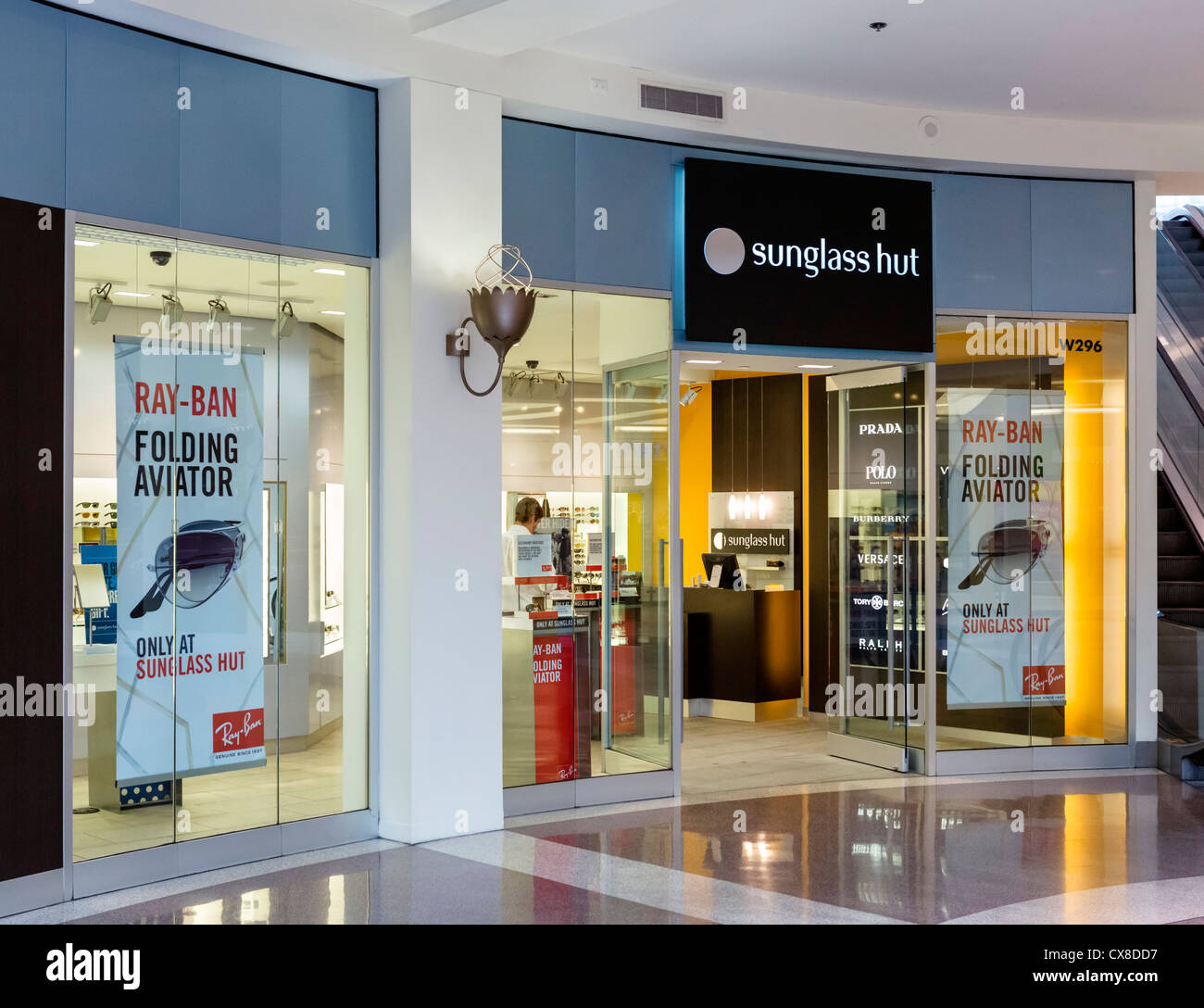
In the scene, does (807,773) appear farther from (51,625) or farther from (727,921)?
(51,625)

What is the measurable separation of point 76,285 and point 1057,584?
6.30 meters

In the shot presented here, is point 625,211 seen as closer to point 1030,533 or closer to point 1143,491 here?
point 1030,533

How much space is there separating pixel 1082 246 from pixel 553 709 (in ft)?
15.8

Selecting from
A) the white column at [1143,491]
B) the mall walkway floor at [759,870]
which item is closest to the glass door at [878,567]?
the mall walkway floor at [759,870]

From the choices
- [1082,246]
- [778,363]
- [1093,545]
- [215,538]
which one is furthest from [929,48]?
[215,538]

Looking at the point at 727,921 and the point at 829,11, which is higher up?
the point at 829,11

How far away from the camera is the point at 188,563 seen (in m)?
5.46

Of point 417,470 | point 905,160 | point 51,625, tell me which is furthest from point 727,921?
point 905,160

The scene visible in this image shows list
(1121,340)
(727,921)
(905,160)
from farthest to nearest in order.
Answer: (1121,340) < (905,160) < (727,921)

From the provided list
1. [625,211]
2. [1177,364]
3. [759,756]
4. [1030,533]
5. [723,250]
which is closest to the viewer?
[625,211]

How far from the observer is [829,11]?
5.99 metres

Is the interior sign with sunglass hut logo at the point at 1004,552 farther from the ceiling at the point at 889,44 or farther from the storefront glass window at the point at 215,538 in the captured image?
the storefront glass window at the point at 215,538

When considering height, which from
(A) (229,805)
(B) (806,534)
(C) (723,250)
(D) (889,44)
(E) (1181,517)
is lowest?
(A) (229,805)

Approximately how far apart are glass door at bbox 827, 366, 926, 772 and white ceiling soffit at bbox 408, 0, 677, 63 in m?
3.24
